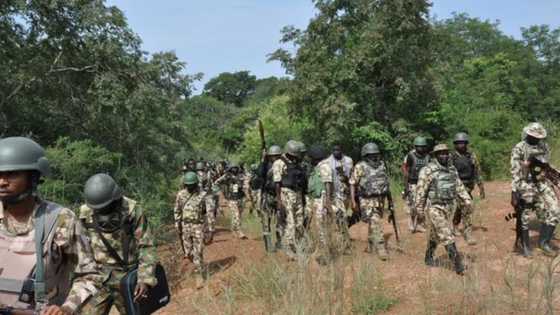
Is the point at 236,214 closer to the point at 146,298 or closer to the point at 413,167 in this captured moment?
the point at 413,167

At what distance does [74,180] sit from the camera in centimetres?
1011

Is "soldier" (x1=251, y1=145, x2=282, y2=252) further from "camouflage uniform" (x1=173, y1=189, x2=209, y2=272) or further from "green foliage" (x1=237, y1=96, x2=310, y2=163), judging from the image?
"green foliage" (x1=237, y1=96, x2=310, y2=163)

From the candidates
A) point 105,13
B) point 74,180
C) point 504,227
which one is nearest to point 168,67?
point 105,13

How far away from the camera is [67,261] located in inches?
111

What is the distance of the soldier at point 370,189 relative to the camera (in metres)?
7.76

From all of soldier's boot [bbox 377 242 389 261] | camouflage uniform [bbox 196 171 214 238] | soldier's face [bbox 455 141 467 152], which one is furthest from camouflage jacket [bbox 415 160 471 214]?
camouflage uniform [bbox 196 171 214 238]

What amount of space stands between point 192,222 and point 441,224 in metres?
3.75

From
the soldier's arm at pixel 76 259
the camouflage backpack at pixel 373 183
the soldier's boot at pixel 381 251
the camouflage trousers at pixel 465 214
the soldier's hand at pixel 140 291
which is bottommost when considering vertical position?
the soldier's boot at pixel 381 251

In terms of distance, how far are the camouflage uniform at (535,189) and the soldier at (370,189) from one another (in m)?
1.77

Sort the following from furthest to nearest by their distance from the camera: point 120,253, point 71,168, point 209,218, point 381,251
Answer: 1. point 209,218
2. point 71,168
3. point 381,251
4. point 120,253

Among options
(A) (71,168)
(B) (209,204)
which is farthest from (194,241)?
(A) (71,168)

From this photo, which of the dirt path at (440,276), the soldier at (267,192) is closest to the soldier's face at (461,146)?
the dirt path at (440,276)

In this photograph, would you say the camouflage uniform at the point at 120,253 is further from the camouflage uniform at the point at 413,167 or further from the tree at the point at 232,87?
the tree at the point at 232,87

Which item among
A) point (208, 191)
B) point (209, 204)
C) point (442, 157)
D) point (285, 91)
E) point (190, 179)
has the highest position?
point (285, 91)
